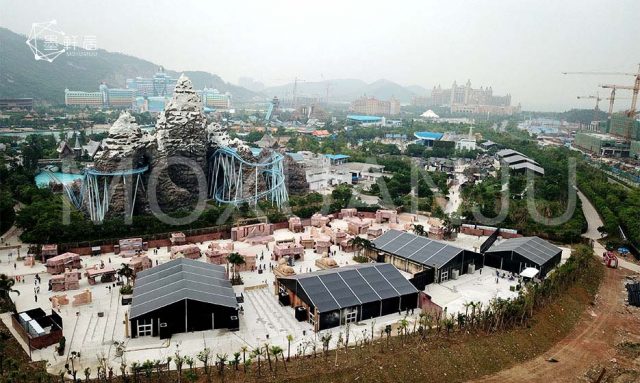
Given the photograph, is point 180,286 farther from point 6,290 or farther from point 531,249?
point 531,249

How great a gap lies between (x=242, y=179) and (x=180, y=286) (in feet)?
64.7

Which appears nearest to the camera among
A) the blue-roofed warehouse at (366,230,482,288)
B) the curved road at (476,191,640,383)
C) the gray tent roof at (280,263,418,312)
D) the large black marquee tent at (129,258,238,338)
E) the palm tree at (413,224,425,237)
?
the curved road at (476,191,640,383)

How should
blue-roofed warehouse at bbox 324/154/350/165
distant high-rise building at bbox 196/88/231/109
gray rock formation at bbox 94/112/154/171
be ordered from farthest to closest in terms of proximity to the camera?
distant high-rise building at bbox 196/88/231/109, blue-roofed warehouse at bbox 324/154/350/165, gray rock formation at bbox 94/112/154/171

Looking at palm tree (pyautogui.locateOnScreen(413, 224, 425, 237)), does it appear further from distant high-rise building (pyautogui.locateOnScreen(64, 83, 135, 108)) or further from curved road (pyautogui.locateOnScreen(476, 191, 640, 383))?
distant high-rise building (pyautogui.locateOnScreen(64, 83, 135, 108))

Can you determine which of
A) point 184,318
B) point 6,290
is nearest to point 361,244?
point 184,318

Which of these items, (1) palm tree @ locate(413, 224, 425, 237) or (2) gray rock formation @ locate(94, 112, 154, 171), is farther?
(2) gray rock formation @ locate(94, 112, 154, 171)

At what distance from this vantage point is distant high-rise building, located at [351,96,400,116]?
171 metres

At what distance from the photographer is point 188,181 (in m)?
35.2

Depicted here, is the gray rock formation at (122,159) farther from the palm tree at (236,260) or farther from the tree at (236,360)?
the tree at (236,360)

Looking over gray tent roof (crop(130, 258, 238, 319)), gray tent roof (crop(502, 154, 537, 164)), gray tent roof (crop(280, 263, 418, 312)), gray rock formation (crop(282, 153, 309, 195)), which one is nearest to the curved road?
gray tent roof (crop(280, 263, 418, 312))

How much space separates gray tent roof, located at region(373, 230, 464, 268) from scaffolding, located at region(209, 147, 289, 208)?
38.1 ft

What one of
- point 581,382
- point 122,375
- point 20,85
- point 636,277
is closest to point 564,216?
point 636,277

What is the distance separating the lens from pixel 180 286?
17.9 metres

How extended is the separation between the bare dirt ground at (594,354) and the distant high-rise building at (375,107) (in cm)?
15326
